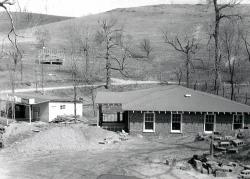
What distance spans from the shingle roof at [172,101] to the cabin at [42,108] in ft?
27.6

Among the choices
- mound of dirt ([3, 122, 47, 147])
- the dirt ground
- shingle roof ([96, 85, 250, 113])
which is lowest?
mound of dirt ([3, 122, 47, 147])

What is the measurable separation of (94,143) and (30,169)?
8.70 metres

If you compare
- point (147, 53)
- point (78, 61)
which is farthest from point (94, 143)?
point (147, 53)

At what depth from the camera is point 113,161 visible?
28.2m

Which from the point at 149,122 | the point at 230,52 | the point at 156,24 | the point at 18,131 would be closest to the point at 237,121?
the point at 149,122

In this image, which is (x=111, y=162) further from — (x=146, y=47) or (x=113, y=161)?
(x=146, y=47)

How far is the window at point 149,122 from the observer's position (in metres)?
36.8

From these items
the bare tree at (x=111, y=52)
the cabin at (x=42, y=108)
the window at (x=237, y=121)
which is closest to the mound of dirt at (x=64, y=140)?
the window at (x=237, y=121)

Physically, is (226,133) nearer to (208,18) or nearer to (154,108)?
(154,108)

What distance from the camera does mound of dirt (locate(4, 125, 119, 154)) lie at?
3278cm

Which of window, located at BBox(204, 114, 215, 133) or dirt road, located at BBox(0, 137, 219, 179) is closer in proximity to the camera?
dirt road, located at BBox(0, 137, 219, 179)

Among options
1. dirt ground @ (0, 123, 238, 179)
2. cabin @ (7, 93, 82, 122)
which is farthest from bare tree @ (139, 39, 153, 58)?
dirt ground @ (0, 123, 238, 179)

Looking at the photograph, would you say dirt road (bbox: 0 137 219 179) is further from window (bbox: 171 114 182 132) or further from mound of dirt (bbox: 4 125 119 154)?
window (bbox: 171 114 182 132)

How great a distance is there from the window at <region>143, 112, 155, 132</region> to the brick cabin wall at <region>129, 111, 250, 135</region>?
0.30 meters
